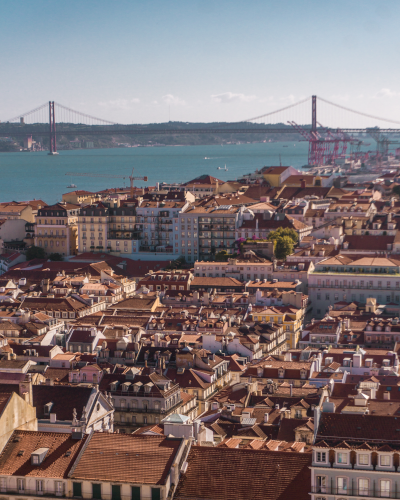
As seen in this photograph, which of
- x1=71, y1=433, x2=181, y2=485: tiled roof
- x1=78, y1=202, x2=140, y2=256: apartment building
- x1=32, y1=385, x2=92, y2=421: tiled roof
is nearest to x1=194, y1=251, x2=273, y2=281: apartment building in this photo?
x1=78, y1=202, x2=140, y2=256: apartment building

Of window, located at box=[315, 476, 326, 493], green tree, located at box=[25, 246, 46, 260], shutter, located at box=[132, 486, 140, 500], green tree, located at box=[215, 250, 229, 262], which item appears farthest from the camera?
green tree, located at box=[25, 246, 46, 260]

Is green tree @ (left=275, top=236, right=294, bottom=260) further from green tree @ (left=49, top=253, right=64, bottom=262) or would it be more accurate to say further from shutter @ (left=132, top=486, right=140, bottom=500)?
shutter @ (left=132, top=486, right=140, bottom=500)

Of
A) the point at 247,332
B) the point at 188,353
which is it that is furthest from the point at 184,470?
the point at 247,332

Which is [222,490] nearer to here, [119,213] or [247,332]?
[247,332]

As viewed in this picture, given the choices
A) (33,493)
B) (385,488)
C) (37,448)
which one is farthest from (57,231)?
(385,488)

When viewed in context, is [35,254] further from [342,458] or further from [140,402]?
[342,458]

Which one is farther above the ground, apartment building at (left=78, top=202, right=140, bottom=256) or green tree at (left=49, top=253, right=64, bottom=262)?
apartment building at (left=78, top=202, right=140, bottom=256)
